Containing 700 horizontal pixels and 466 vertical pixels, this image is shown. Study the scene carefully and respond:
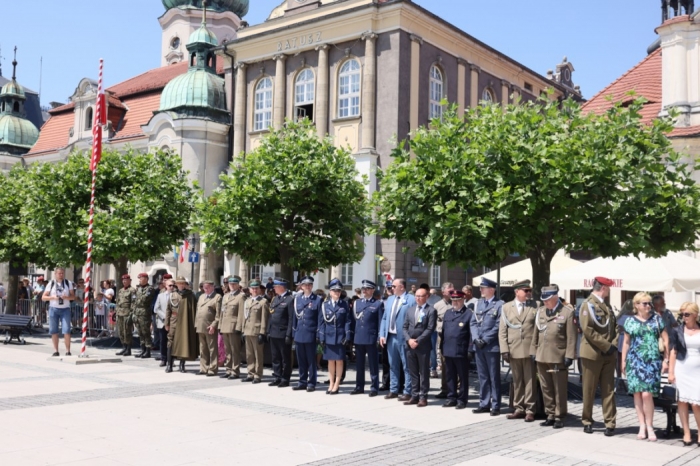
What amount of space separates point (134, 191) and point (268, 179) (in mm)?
5355

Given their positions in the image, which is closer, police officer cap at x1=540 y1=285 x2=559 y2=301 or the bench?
police officer cap at x1=540 y1=285 x2=559 y2=301

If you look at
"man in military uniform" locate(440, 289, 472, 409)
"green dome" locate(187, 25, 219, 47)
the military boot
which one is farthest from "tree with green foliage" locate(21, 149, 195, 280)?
"green dome" locate(187, 25, 219, 47)

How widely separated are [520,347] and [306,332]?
4.01 metres

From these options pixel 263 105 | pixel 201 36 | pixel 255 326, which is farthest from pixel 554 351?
pixel 201 36

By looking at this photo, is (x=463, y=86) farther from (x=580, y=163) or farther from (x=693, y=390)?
(x=693, y=390)

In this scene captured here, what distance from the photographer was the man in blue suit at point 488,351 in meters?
11.1

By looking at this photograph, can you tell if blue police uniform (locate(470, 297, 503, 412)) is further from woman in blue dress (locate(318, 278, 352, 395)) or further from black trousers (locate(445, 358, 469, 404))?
woman in blue dress (locate(318, 278, 352, 395))

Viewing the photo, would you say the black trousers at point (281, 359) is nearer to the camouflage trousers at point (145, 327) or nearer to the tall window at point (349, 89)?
the camouflage trousers at point (145, 327)

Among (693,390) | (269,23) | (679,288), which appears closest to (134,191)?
(269,23)

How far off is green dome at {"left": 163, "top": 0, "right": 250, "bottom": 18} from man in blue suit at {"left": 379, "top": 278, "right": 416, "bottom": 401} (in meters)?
35.7

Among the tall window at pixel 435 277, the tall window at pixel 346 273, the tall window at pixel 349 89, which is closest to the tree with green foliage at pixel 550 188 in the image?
the tall window at pixel 346 273

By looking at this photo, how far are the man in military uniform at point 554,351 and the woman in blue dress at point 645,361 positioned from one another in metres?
0.82

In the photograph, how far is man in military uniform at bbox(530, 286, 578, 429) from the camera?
A: 10109 millimetres

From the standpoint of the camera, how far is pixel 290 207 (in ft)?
60.6
